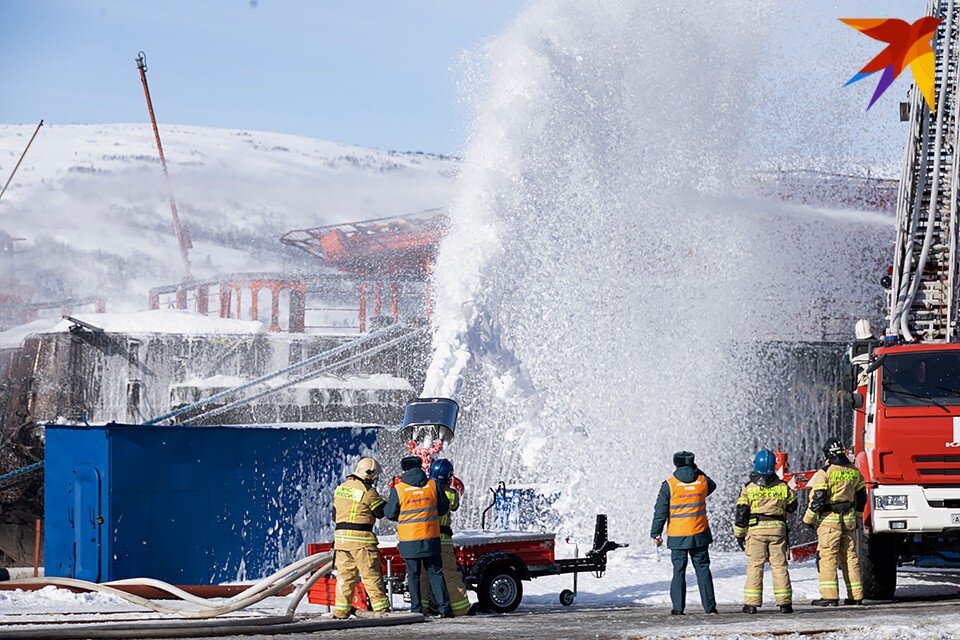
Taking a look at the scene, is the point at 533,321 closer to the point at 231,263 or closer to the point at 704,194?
the point at 704,194

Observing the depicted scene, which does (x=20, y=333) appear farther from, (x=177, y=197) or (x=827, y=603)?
(x=177, y=197)

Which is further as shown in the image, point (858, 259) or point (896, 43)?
point (858, 259)

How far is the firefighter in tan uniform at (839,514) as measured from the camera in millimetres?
14328

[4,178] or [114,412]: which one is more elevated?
[4,178]

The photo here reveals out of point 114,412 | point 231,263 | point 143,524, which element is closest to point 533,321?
point 143,524

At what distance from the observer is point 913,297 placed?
2498cm

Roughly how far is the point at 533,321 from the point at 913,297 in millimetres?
7170

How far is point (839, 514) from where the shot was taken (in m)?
14.3

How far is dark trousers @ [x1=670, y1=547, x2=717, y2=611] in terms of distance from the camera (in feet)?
44.0

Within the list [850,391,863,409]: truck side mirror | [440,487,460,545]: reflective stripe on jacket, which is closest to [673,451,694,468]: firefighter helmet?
[440,487,460,545]: reflective stripe on jacket

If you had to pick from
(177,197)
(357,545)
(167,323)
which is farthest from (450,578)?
(177,197)

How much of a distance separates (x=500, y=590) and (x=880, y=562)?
422 centimetres

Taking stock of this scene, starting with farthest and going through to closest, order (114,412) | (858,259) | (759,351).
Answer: (858,259), (114,412), (759,351)

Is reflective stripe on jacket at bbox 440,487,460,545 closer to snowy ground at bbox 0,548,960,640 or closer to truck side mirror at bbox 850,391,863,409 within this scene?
snowy ground at bbox 0,548,960,640
